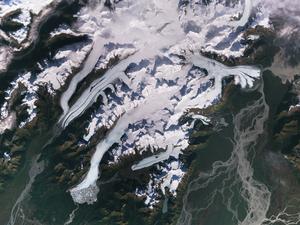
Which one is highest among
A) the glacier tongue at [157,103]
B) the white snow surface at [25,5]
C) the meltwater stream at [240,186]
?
the white snow surface at [25,5]

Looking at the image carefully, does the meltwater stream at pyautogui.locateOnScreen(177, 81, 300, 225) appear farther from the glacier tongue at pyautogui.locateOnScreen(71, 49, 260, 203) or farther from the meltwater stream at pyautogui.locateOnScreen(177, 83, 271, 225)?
the glacier tongue at pyautogui.locateOnScreen(71, 49, 260, 203)

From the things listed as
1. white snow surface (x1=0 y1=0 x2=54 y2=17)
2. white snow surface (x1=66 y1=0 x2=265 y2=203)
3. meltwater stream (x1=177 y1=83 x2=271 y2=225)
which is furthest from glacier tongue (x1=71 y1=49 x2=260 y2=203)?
white snow surface (x1=0 y1=0 x2=54 y2=17)

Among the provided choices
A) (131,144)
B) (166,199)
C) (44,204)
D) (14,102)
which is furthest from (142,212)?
(14,102)

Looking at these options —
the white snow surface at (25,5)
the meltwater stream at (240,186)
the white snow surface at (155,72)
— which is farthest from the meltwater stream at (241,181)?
the white snow surface at (25,5)

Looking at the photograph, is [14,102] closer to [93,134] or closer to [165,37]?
[93,134]

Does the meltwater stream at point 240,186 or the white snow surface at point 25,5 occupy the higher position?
the white snow surface at point 25,5

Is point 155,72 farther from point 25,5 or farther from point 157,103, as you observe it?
point 25,5

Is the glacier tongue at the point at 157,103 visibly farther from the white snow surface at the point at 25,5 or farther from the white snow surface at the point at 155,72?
the white snow surface at the point at 25,5

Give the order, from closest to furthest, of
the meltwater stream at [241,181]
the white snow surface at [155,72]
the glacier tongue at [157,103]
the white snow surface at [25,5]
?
the white snow surface at [25,5] → the white snow surface at [155,72] → the glacier tongue at [157,103] → the meltwater stream at [241,181]

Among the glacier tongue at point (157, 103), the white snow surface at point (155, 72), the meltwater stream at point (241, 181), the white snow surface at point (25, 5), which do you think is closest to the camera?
the white snow surface at point (25, 5)

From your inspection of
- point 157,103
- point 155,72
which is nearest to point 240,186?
point 157,103

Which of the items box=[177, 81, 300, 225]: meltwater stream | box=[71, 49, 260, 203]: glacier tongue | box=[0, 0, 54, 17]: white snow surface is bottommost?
box=[177, 81, 300, 225]: meltwater stream
